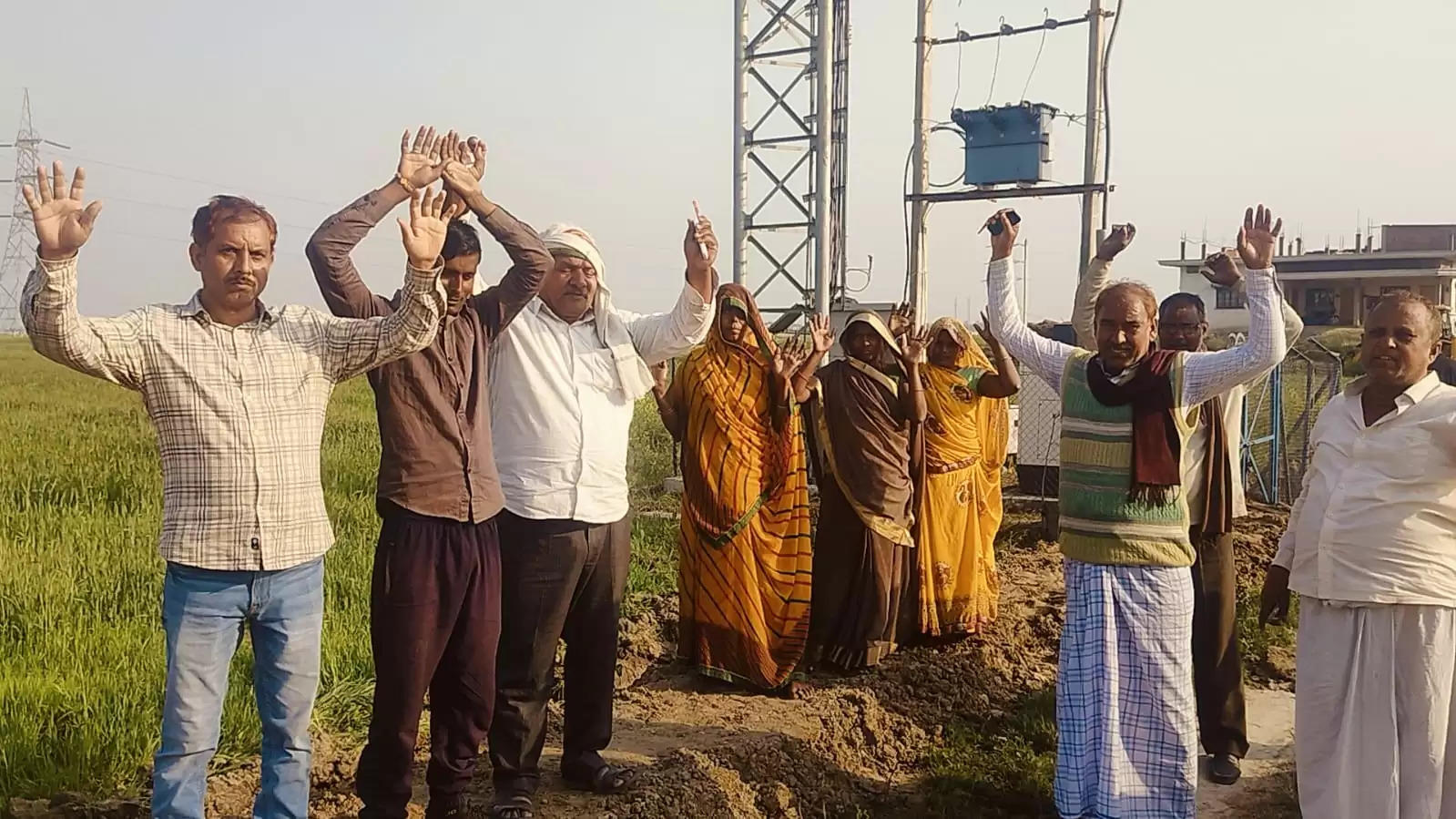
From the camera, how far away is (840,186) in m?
9.30

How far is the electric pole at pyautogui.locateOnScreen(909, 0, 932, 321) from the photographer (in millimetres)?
9430

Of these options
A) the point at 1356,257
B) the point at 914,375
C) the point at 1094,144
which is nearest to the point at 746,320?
the point at 914,375

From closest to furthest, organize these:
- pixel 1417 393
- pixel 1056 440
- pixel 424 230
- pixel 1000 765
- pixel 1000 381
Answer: pixel 424 230
pixel 1417 393
pixel 1000 765
pixel 1000 381
pixel 1056 440

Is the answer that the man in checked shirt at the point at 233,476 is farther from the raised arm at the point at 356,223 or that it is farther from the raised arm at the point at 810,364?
the raised arm at the point at 810,364

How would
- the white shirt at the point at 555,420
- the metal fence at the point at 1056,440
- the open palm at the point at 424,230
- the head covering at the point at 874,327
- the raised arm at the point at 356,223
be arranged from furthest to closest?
the metal fence at the point at 1056,440, the head covering at the point at 874,327, the white shirt at the point at 555,420, the raised arm at the point at 356,223, the open palm at the point at 424,230

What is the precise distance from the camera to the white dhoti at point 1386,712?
3.32m

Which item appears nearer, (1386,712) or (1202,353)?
(1386,712)

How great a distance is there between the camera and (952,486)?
19.5 ft

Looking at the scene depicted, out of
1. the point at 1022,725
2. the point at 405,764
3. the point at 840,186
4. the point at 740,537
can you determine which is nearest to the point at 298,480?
the point at 405,764

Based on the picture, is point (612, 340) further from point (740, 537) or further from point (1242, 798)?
point (1242, 798)

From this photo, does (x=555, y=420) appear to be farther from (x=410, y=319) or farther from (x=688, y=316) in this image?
(x=410, y=319)

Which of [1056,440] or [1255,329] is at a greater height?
[1255,329]

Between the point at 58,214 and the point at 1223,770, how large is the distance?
4391mm

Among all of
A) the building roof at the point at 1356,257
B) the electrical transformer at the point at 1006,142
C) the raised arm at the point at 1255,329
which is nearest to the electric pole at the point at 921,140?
the electrical transformer at the point at 1006,142
